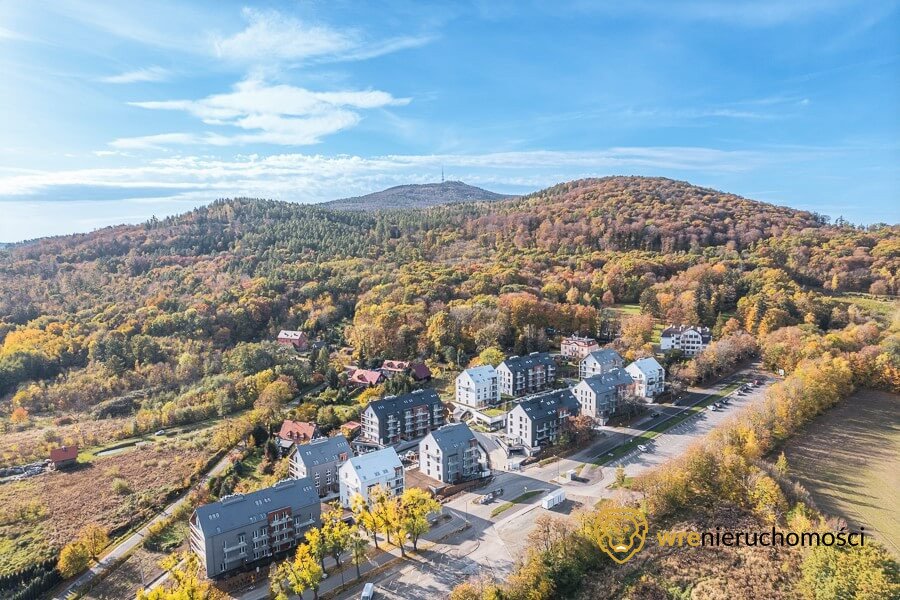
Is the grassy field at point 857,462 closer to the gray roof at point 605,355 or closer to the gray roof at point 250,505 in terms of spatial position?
the gray roof at point 605,355

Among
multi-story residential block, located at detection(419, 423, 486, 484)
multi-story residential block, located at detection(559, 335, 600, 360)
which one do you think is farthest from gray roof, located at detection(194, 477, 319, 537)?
multi-story residential block, located at detection(559, 335, 600, 360)

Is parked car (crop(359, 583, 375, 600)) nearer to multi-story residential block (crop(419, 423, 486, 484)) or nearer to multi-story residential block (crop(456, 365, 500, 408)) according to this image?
multi-story residential block (crop(419, 423, 486, 484))

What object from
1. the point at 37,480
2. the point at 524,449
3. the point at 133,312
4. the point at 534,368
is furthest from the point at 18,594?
the point at 133,312

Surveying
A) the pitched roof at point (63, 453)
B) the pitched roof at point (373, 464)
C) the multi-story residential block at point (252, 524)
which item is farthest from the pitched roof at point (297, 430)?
the pitched roof at point (63, 453)

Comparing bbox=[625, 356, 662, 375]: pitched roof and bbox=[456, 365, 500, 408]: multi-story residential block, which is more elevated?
bbox=[625, 356, 662, 375]: pitched roof

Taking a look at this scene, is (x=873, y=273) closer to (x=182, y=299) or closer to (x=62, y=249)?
(x=182, y=299)

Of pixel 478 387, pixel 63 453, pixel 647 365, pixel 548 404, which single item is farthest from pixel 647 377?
pixel 63 453
